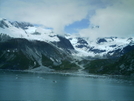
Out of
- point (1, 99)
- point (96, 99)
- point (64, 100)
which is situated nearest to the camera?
point (1, 99)

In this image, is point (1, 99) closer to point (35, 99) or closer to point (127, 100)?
point (35, 99)

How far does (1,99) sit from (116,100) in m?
43.9

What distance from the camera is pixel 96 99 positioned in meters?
83.4

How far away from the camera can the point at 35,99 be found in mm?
75000

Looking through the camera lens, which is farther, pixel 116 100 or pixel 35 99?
pixel 116 100

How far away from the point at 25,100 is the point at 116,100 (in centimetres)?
3601

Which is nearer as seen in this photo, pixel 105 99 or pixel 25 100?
pixel 25 100

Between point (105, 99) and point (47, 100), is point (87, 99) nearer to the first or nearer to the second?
point (105, 99)

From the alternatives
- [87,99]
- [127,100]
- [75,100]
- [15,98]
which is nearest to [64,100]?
[75,100]

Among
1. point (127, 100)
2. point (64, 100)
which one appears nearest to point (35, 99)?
point (64, 100)

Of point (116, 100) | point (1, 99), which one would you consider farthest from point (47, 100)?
point (116, 100)

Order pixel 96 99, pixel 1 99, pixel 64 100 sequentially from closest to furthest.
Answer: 1. pixel 1 99
2. pixel 64 100
3. pixel 96 99

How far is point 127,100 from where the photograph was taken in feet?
279

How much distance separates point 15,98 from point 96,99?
31442 mm
